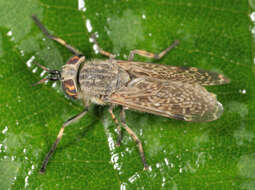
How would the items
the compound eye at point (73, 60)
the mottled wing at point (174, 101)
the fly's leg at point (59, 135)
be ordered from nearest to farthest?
1. the fly's leg at point (59, 135)
2. the mottled wing at point (174, 101)
3. the compound eye at point (73, 60)

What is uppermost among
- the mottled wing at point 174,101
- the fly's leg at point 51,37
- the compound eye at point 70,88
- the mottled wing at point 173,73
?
the fly's leg at point 51,37

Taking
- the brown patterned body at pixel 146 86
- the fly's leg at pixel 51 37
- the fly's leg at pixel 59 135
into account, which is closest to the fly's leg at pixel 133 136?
the brown patterned body at pixel 146 86

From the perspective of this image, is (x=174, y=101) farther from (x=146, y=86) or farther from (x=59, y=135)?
(x=59, y=135)

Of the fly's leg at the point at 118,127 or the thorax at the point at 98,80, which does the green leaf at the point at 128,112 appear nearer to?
the fly's leg at the point at 118,127

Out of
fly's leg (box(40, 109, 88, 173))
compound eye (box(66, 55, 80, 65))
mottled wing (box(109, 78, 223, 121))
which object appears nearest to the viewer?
fly's leg (box(40, 109, 88, 173))

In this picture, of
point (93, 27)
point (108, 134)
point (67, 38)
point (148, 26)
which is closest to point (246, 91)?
point (148, 26)

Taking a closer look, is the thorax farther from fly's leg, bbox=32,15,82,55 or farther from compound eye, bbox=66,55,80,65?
fly's leg, bbox=32,15,82,55

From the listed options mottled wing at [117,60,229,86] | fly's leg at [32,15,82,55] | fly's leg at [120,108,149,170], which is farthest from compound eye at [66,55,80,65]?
fly's leg at [120,108,149,170]

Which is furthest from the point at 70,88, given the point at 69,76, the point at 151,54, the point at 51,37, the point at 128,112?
the point at 151,54
